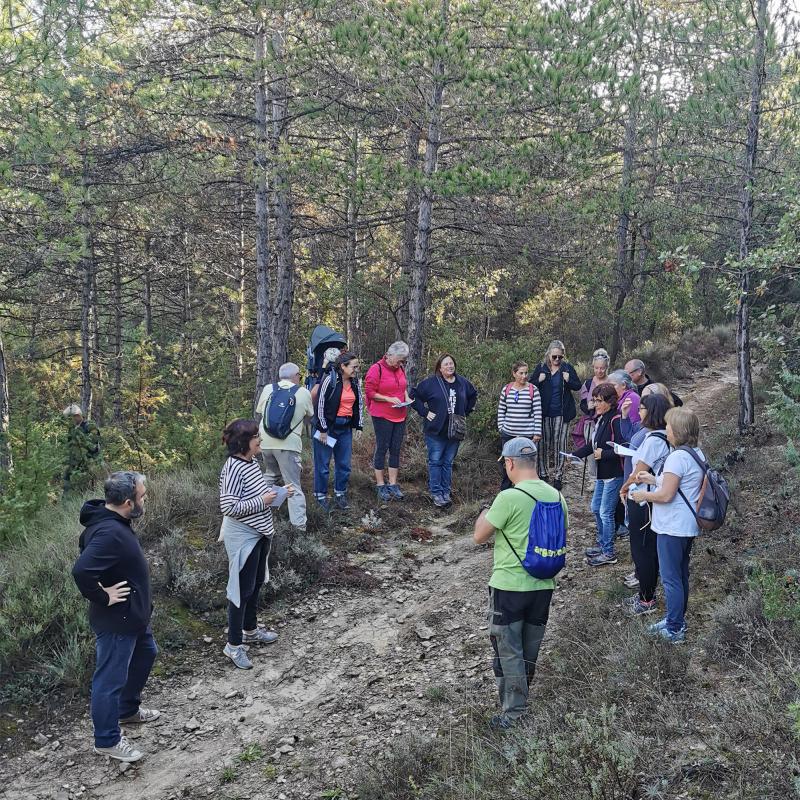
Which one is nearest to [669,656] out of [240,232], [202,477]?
[202,477]

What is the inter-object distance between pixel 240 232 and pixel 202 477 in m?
12.5

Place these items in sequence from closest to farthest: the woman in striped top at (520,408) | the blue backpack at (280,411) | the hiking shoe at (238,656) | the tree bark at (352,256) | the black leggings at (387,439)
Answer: the hiking shoe at (238,656), the blue backpack at (280,411), the woman in striped top at (520,408), the black leggings at (387,439), the tree bark at (352,256)

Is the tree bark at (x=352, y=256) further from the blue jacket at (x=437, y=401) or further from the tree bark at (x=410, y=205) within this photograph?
the blue jacket at (x=437, y=401)

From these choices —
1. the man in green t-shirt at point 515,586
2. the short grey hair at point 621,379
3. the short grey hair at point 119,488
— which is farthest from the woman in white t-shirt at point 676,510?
the short grey hair at point 119,488

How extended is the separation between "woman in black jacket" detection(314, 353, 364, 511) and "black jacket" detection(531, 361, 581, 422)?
267cm

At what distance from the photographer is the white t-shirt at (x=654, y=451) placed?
→ 5316 mm

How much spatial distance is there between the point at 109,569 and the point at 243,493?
1291mm

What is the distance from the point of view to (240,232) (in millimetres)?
19984

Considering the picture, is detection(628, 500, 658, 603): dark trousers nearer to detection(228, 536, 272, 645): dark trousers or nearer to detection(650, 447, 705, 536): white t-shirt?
detection(650, 447, 705, 536): white t-shirt

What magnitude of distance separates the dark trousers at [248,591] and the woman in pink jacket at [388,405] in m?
3.48

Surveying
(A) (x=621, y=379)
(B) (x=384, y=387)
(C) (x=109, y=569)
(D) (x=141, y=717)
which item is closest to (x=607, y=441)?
(A) (x=621, y=379)

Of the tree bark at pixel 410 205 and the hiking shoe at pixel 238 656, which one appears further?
the tree bark at pixel 410 205

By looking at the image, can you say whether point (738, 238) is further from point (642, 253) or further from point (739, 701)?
point (739, 701)

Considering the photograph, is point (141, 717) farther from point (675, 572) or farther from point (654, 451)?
point (654, 451)
